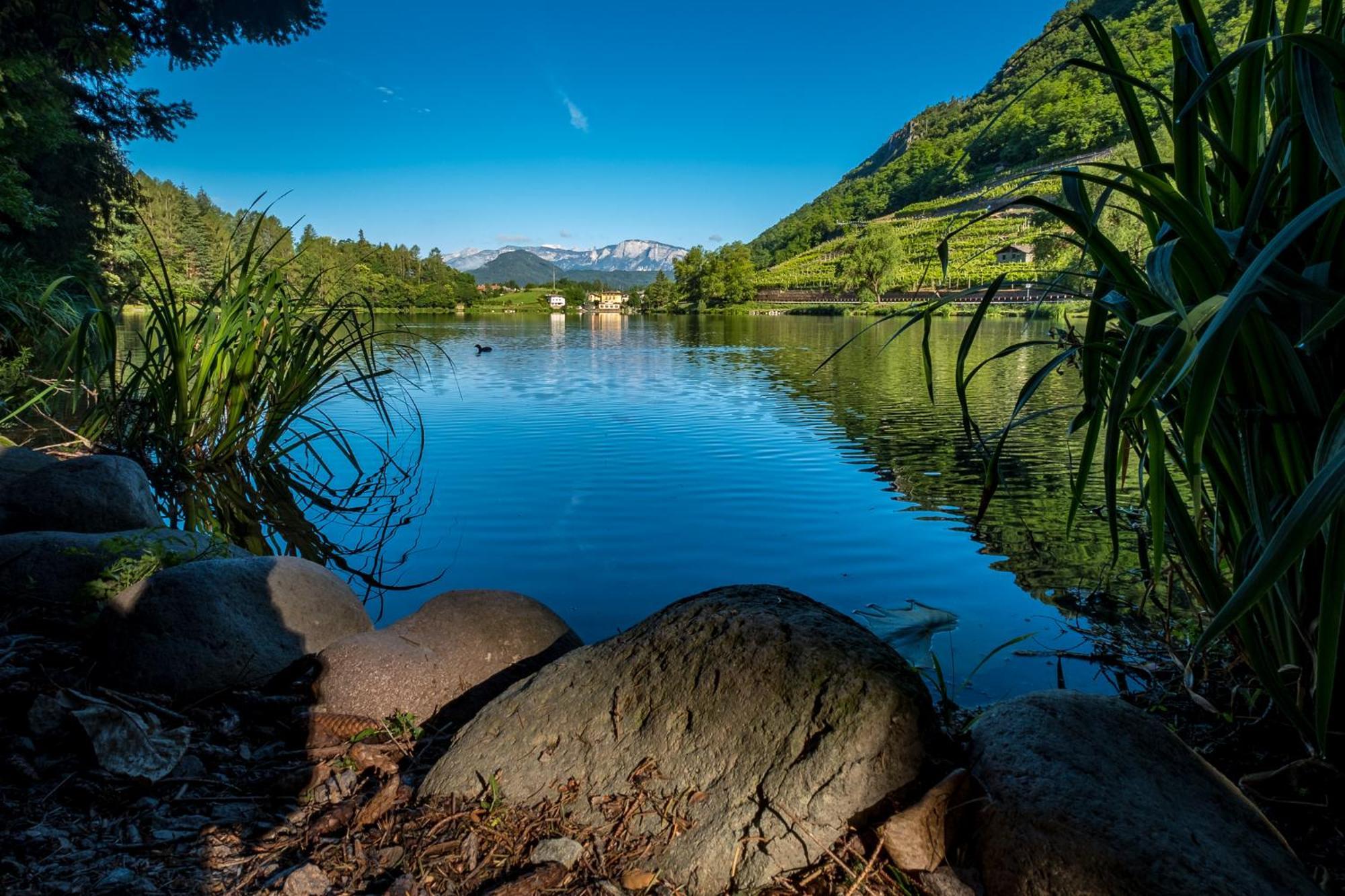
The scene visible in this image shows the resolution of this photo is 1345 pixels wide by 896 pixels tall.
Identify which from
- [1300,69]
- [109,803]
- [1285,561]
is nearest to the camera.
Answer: [1285,561]

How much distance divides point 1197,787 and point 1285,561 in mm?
1217

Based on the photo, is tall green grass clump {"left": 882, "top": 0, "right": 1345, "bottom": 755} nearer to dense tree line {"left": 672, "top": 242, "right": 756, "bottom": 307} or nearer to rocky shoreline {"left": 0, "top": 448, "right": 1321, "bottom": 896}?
rocky shoreline {"left": 0, "top": 448, "right": 1321, "bottom": 896}

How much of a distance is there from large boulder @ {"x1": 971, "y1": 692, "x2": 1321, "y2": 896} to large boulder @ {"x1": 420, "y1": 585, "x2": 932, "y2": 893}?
23 cm

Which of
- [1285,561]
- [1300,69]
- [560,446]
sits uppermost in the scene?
[1300,69]

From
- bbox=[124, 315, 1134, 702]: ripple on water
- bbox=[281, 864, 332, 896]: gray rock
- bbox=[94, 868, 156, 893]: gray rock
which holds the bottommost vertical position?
bbox=[124, 315, 1134, 702]: ripple on water

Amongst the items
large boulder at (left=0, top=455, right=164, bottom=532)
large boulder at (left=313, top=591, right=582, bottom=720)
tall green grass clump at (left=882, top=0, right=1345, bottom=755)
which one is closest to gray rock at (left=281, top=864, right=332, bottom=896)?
large boulder at (left=313, top=591, right=582, bottom=720)

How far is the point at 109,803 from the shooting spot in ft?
6.82

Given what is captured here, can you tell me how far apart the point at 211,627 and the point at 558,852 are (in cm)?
197

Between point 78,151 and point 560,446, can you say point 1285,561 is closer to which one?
point 560,446

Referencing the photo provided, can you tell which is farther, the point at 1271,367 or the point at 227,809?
the point at 227,809

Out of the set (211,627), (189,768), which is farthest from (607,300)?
(189,768)

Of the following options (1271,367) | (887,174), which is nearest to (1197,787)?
(1271,367)

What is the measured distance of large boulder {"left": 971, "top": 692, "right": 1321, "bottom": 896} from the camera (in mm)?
1500

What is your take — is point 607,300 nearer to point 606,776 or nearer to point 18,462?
point 18,462
